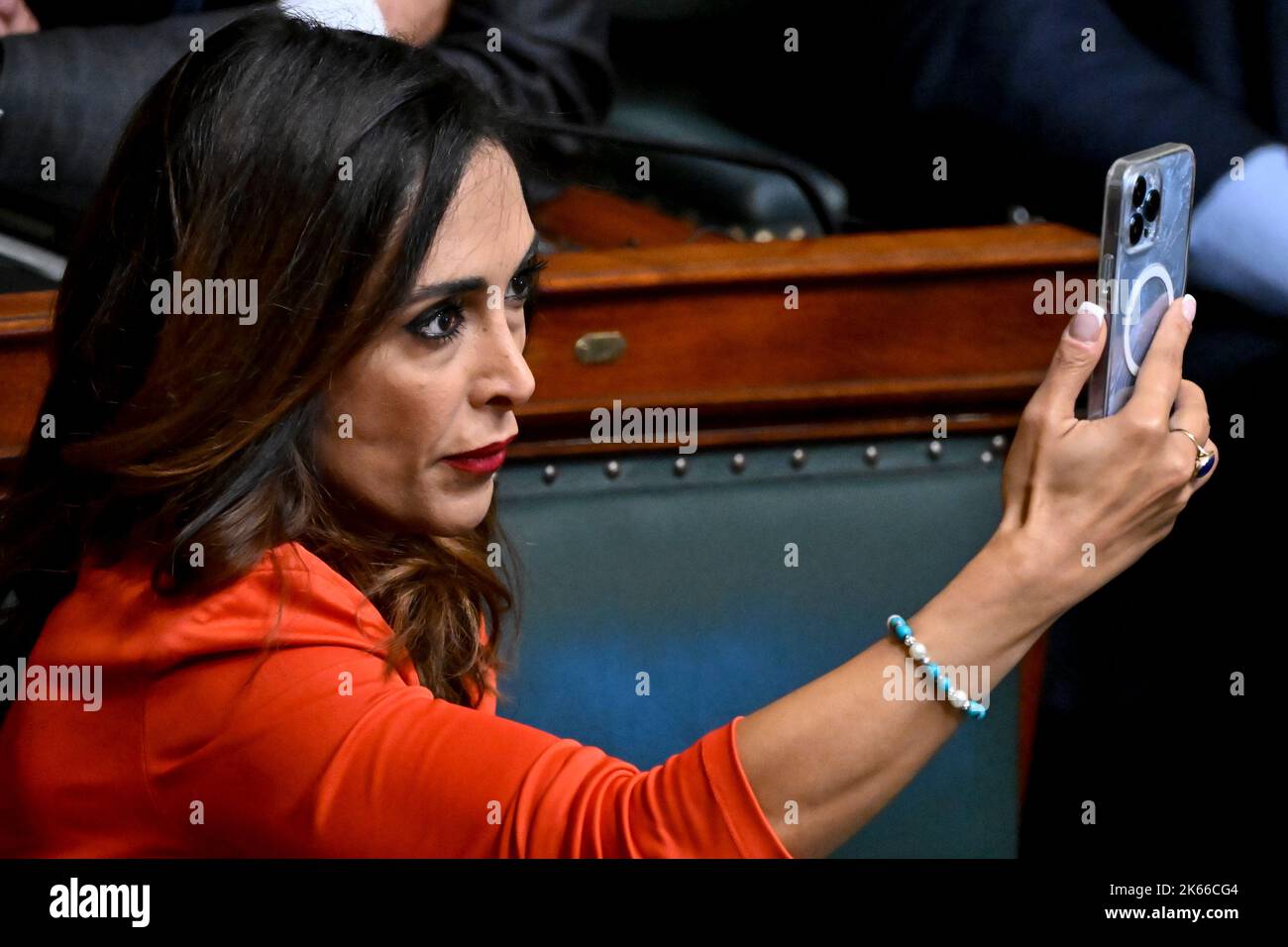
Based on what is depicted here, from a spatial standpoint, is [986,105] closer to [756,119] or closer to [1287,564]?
[1287,564]

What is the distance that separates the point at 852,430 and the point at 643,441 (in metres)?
0.20

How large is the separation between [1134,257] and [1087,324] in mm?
73

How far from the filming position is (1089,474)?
0.90m

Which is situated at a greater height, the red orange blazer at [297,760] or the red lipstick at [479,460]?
the red lipstick at [479,460]

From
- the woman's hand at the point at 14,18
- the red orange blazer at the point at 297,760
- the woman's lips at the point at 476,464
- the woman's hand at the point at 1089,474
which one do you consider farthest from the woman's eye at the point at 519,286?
the woman's hand at the point at 14,18

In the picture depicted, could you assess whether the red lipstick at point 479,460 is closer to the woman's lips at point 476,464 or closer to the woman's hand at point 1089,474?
the woman's lips at point 476,464

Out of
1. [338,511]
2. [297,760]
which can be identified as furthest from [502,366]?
[297,760]

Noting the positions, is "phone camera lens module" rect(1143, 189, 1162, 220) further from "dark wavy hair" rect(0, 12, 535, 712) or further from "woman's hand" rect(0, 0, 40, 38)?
"woman's hand" rect(0, 0, 40, 38)

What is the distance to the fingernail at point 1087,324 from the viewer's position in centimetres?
91

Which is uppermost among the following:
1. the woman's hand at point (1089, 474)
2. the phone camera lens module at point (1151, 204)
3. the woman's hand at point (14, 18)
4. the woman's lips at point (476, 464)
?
the woman's hand at point (14, 18)

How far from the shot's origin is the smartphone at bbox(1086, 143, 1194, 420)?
929mm

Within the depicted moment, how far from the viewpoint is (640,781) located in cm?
89

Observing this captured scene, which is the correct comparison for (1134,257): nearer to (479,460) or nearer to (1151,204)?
(1151,204)

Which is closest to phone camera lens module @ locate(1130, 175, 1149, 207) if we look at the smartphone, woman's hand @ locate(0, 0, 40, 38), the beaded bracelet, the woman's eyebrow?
the smartphone
